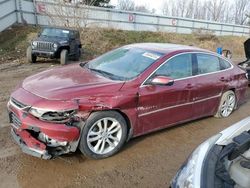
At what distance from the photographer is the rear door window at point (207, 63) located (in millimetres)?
5336

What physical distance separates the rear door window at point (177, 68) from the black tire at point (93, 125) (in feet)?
3.20

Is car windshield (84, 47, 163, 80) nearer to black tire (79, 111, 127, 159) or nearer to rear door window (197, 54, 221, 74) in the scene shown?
black tire (79, 111, 127, 159)

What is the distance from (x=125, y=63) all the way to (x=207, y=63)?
69.2 inches

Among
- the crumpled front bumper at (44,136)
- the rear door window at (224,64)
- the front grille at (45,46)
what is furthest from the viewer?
the front grille at (45,46)

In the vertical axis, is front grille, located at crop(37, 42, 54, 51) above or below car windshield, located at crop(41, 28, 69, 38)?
below

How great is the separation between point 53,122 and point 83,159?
0.75 meters

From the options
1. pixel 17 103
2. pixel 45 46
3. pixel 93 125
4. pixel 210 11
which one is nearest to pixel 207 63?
pixel 93 125

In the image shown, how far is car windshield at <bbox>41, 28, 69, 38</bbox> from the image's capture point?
12.9 metres

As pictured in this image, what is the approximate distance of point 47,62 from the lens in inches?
516

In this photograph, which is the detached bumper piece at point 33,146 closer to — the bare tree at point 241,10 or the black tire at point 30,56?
the black tire at point 30,56

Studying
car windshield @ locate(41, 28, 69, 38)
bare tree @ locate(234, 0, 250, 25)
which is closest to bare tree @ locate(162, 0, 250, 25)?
→ bare tree @ locate(234, 0, 250, 25)

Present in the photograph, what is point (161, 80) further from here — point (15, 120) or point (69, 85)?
point (15, 120)

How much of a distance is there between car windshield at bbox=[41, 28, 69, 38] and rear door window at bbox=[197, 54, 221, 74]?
8.73m

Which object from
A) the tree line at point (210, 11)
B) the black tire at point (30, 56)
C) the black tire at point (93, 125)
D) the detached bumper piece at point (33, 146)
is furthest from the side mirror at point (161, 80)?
the tree line at point (210, 11)
